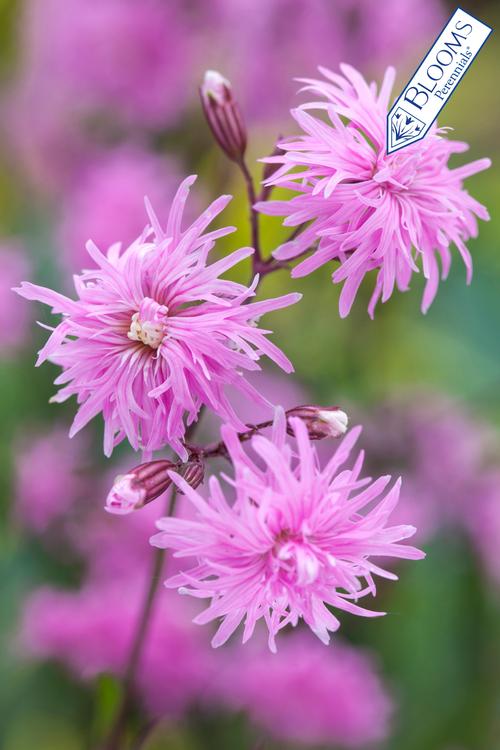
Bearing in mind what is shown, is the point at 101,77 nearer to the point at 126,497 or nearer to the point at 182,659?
the point at 182,659

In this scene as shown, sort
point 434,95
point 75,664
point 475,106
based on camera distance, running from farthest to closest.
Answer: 1. point 475,106
2. point 75,664
3. point 434,95

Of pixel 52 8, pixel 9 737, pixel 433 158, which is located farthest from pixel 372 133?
pixel 52 8

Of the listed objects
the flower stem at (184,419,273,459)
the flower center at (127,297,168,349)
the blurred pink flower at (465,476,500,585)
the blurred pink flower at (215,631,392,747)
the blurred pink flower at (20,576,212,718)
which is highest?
the blurred pink flower at (465,476,500,585)

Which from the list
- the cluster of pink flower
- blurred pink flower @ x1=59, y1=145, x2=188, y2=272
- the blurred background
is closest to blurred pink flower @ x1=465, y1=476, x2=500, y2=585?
the blurred background

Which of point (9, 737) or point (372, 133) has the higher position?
point (372, 133)

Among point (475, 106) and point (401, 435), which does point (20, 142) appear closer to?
point (401, 435)

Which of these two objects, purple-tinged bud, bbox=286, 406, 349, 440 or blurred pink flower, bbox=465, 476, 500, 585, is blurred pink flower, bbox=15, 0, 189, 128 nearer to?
blurred pink flower, bbox=465, 476, 500, 585

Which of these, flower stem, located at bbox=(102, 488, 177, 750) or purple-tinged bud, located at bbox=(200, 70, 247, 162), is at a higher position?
purple-tinged bud, located at bbox=(200, 70, 247, 162)

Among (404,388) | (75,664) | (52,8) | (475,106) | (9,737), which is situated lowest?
(9,737)
